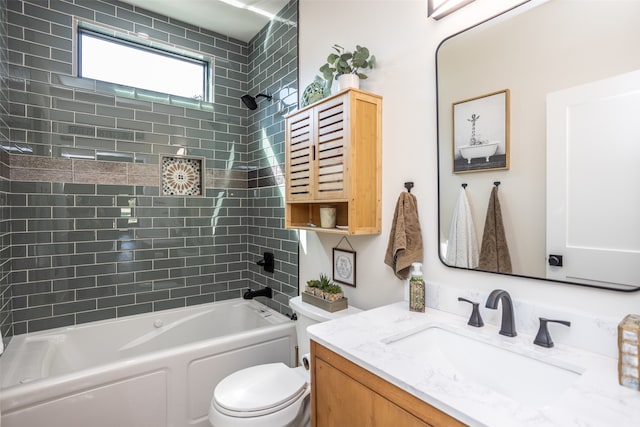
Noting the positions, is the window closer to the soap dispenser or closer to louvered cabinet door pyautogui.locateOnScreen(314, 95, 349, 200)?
louvered cabinet door pyautogui.locateOnScreen(314, 95, 349, 200)

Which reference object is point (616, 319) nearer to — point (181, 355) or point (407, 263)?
point (407, 263)

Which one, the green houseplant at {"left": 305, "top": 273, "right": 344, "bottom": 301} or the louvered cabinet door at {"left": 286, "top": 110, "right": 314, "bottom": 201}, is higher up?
the louvered cabinet door at {"left": 286, "top": 110, "right": 314, "bottom": 201}

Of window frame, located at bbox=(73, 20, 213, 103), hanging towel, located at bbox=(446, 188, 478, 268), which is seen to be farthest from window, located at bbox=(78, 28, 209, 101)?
hanging towel, located at bbox=(446, 188, 478, 268)

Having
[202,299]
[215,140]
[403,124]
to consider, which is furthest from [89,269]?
[403,124]

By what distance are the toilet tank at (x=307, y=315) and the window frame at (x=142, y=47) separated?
6.90 feet

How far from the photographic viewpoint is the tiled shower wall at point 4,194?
2.02 meters

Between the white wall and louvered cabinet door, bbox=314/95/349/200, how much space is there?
0.23 meters

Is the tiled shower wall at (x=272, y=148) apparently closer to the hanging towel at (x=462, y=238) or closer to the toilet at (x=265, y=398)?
the toilet at (x=265, y=398)

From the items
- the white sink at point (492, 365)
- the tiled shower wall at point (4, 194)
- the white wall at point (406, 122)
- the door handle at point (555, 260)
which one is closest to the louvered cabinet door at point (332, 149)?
the white wall at point (406, 122)

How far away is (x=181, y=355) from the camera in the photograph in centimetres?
195

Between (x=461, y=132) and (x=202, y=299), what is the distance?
2.53 meters

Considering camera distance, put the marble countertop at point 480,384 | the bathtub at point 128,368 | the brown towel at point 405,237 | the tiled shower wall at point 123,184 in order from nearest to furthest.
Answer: the marble countertop at point 480,384 → the brown towel at point 405,237 → the bathtub at point 128,368 → the tiled shower wall at point 123,184

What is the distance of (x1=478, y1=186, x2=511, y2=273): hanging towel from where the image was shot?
126cm

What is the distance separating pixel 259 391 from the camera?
1562 millimetres
